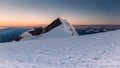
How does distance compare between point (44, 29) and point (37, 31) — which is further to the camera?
point (37, 31)

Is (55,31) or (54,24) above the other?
(54,24)

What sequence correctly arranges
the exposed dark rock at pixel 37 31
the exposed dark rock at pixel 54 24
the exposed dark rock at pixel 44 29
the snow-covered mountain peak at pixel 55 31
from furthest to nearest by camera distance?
the exposed dark rock at pixel 37 31 < the exposed dark rock at pixel 44 29 < the exposed dark rock at pixel 54 24 < the snow-covered mountain peak at pixel 55 31

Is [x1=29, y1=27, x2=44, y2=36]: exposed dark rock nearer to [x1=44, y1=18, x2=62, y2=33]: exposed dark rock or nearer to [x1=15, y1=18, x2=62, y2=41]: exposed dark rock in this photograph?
[x1=15, y1=18, x2=62, y2=41]: exposed dark rock

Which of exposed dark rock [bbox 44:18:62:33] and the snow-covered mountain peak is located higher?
exposed dark rock [bbox 44:18:62:33]

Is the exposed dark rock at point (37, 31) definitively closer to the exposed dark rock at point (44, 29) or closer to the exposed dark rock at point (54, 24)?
the exposed dark rock at point (44, 29)

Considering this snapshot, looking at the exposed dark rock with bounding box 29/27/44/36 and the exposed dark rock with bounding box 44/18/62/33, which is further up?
the exposed dark rock with bounding box 44/18/62/33

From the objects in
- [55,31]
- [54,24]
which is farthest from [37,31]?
[55,31]

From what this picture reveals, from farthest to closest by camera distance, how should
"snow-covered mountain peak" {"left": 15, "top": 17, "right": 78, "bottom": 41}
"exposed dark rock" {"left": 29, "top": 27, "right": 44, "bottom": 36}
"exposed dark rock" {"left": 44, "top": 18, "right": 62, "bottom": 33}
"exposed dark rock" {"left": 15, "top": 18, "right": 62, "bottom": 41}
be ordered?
"exposed dark rock" {"left": 29, "top": 27, "right": 44, "bottom": 36}
"exposed dark rock" {"left": 15, "top": 18, "right": 62, "bottom": 41}
"exposed dark rock" {"left": 44, "top": 18, "right": 62, "bottom": 33}
"snow-covered mountain peak" {"left": 15, "top": 17, "right": 78, "bottom": 41}

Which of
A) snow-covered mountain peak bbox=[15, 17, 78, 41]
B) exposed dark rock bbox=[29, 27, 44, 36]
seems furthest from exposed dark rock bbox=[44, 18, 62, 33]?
exposed dark rock bbox=[29, 27, 44, 36]

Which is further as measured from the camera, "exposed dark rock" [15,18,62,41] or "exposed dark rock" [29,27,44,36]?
"exposed dark rock" [29,27,44,36]

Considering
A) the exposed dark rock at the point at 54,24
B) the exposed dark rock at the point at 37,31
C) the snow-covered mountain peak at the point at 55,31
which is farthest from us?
the exposed dark rock at the point at 37,31

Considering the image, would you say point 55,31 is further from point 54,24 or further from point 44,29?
point 44,29

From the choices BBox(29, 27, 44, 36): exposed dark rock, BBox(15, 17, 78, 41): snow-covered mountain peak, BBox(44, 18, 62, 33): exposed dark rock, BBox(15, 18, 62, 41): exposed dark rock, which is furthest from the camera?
BBox(29, 27, 44, 36): exposed dark rock

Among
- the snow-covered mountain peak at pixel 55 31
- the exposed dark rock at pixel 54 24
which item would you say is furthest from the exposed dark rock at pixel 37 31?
the exposed dark rock at pixel 54 24
